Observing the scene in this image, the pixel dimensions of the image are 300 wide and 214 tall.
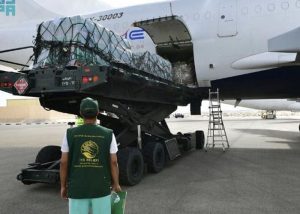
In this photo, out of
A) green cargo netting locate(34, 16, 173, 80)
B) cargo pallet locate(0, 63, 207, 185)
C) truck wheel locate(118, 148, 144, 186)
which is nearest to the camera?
cargo pallet locate(0, 63, 207, 185)

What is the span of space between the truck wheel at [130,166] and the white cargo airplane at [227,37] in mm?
4596

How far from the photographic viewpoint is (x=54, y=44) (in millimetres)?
7543

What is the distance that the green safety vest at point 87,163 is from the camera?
3.27 m

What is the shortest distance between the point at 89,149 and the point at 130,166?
162 inches

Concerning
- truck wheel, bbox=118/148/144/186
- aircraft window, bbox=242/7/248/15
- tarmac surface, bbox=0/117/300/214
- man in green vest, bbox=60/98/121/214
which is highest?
aircraft window, bbox=242/7/248/15

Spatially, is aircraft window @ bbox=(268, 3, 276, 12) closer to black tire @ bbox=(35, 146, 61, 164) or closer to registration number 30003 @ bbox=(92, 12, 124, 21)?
registration number 30003 @ bbox=(92, 12, 124, 21)

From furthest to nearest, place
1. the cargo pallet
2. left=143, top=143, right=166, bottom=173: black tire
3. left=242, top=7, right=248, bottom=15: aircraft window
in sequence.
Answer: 1. left=242, top=7, right=248, bottom=15: aircraft window
2. left=143, top=143, right=166, bottom=173: black tire
3. the cargo pallet

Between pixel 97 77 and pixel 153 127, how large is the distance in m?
3.91

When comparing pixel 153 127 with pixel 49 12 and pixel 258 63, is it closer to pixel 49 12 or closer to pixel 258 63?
pixel 258 63

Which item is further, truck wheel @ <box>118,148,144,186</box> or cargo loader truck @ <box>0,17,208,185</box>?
truck wheel @ <box>118,148,144,186</box>

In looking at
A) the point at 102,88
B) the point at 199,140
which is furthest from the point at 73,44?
the point at 199,140

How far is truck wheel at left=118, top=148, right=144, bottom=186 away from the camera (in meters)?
7.15

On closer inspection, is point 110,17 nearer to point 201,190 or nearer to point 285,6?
point 285,6

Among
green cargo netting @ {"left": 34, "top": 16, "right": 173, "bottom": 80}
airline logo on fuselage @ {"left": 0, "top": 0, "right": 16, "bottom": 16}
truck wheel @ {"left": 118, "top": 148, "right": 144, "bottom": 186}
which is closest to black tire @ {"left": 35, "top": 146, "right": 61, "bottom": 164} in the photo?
truck wheel @ {"left": 118, "top": 148, "right": 144, "bottom": 186}
